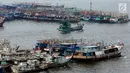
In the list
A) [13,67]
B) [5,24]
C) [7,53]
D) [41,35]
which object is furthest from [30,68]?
[5,24]

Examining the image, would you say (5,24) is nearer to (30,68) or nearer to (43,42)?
(43,42)

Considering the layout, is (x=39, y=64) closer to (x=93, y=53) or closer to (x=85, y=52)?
(x=85, y=52)

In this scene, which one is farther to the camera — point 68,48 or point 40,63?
point 68,48

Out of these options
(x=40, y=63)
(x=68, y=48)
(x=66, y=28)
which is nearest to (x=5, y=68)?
(x=40, y=63)

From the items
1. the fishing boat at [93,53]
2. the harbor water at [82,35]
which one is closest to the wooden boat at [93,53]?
the fishing boat at [93,53]

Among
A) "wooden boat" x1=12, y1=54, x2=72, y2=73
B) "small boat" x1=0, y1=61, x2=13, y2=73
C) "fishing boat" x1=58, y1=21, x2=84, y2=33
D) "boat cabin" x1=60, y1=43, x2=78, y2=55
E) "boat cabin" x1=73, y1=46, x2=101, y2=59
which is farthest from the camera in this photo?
"fishing boat" x1=58, y1=21, x2=84, y2=33

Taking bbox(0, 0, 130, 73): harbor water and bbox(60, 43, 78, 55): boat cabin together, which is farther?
bbox(60, 43, 78, 55): boat cabin

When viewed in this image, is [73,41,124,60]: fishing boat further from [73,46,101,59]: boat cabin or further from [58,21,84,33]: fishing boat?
[58,21,84,33]: fishing boat

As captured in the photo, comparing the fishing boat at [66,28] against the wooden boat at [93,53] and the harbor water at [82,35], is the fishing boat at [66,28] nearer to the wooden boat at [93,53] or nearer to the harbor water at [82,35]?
the harbor water at [82,35]

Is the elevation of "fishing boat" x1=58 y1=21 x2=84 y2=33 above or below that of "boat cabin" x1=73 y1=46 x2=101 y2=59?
below

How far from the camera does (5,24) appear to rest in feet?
185

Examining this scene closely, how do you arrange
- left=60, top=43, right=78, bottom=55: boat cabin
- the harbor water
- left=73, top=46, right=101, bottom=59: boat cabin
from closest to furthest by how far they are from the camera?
the harbor water, left=73, top=46, right=101, bottom=59: boat cabin, left=60, top=43, right=78, bottom=55: boat cabin

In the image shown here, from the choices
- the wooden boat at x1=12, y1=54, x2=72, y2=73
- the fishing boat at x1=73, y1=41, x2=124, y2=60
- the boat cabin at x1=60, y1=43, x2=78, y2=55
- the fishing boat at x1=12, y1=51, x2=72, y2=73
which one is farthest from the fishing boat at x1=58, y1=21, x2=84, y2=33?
the wooden boat at x1=12, y1=54, x2=72, y2=73

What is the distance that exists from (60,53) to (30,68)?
517cm
